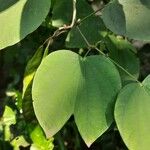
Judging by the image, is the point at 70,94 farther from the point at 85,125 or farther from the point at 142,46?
the point at 142,46

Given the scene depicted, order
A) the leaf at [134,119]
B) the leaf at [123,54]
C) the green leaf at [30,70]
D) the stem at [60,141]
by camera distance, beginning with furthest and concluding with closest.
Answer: the stem at [60,141] < the leaf at [123,54] < the green leaf at [30,70] < the leaf at [134,119]

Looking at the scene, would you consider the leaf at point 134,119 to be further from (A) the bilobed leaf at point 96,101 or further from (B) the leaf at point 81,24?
(B) the leaf at point 81,24

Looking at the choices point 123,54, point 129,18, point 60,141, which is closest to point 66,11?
point 123,54

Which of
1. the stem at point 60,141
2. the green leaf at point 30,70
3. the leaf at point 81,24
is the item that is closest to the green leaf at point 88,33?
the leaf at point 81,24

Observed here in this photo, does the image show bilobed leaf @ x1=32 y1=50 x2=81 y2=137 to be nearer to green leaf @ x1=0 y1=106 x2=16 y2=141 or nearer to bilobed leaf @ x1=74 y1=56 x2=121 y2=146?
bilobed leaf @ x1=74 y1=56 x2=121 y2=146

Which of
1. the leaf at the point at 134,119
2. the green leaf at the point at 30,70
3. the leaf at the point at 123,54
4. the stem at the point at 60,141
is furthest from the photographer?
the stem at the point at 60,141

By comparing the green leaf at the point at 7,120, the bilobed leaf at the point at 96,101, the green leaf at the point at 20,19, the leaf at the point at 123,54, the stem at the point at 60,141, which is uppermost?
the green leaf at the point at 20,19

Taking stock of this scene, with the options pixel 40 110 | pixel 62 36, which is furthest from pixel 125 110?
pixel 62 36

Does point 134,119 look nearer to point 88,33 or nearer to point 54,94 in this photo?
point 54,94
